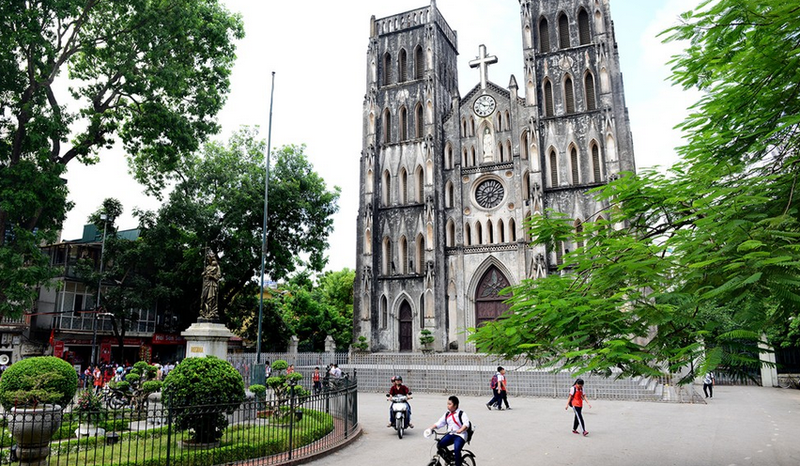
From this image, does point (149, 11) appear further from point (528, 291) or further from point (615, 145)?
point (615, 145)

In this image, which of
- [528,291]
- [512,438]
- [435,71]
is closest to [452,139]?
[435,71]

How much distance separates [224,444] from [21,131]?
561 inches

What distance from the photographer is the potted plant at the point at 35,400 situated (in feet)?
25.6

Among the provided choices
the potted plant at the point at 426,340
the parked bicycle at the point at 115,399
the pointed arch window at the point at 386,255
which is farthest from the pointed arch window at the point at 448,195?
the parked bicycle at the point at 115,399

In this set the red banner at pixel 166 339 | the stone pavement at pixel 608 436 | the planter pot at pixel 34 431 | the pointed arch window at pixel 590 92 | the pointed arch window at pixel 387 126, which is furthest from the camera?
the pointed arch window at pixel 387 126

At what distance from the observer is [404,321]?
3538 cm

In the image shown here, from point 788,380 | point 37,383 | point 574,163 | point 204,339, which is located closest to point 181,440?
point 37,383

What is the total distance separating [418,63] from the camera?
126 ft

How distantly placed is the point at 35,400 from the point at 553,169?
29839 millimetres

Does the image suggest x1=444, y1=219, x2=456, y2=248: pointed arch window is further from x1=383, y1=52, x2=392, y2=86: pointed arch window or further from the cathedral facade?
x1=383, y1=52, x2=392, y2=86: pointed arch window

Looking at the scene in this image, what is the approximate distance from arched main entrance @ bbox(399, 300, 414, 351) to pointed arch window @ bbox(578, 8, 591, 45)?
775 inches

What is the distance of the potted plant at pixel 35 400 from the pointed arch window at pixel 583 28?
33.3 meters

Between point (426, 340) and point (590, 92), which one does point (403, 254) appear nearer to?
point (426, 340)

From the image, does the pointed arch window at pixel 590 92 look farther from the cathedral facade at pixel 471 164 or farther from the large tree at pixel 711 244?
the large tree at pixel 711 244
